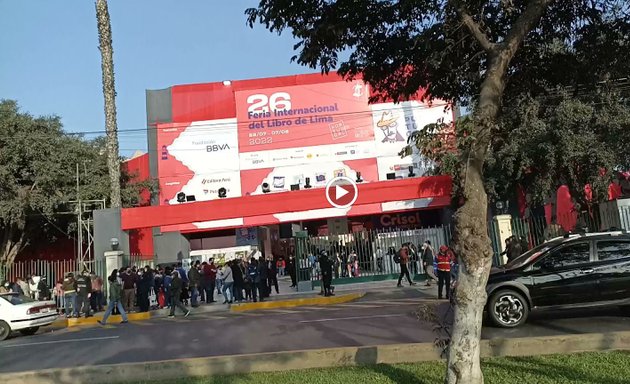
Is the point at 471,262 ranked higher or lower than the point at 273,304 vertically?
higher

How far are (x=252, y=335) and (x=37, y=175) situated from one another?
20976mm

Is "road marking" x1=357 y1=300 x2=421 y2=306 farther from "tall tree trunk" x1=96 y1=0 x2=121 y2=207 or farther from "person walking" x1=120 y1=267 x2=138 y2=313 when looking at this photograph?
"tall tree trunk" x1=96 y1=0 x2=121 y2=207

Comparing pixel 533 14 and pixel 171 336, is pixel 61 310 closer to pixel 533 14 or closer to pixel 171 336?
pixel 171 336

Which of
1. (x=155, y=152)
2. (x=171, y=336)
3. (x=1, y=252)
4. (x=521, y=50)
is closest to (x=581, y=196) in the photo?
(x=521, y=50)

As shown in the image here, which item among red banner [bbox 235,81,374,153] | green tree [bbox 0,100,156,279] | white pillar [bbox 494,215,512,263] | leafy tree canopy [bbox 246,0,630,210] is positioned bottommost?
white pillar [bbox 494,215,512,263]

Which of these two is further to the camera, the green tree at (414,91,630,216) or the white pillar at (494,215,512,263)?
the white pillar at (494,215,512,263)

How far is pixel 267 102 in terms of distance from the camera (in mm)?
32781

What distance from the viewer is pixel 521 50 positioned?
25.3 ft

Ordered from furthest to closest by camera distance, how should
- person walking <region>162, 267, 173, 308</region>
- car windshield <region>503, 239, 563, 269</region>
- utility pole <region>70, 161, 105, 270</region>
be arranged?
utility pole <region>70, 161, 105, 270</region> → person walking <region>162, 267, 173, 308</region> → car windshield <region>503, 239, 563, 269</region>

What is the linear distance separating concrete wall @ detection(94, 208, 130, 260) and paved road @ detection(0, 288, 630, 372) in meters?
6.57
